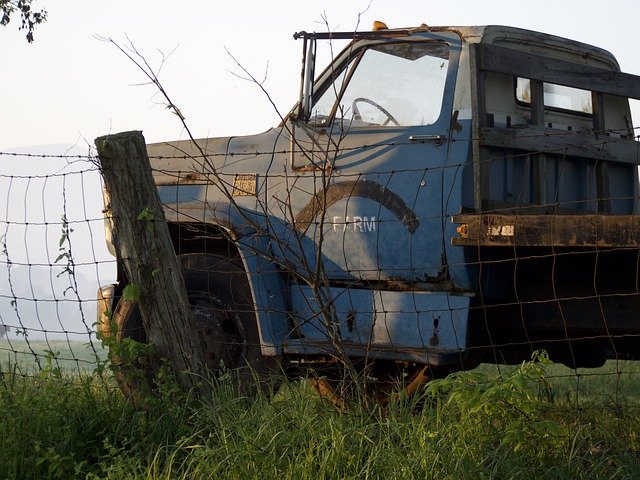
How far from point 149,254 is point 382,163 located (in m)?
1.62

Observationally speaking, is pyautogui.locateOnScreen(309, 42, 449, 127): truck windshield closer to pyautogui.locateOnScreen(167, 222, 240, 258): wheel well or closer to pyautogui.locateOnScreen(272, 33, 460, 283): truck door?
pyautogui.locateOnScreen(272, 33, 460, 283): truck door

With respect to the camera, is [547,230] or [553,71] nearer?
[547,230]

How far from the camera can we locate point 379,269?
19.1 feet

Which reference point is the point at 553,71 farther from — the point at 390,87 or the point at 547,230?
the point at 547,230

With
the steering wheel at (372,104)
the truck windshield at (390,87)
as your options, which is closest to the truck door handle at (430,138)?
the truck windshield at (390,87)

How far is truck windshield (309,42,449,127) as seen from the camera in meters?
6.17

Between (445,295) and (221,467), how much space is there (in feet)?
6.55

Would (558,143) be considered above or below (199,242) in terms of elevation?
above

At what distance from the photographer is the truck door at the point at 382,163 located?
235 inches

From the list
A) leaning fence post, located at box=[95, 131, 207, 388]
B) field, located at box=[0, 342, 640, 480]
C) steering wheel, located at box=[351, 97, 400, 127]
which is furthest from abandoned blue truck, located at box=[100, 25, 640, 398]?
field, located at box=[0, 342, 640, 480]

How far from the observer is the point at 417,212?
19.5 feet

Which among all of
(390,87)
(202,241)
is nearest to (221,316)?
(202,241)

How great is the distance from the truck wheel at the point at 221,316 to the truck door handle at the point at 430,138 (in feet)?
4.03

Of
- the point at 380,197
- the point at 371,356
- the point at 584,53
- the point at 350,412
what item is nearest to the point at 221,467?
the point at 350,412
